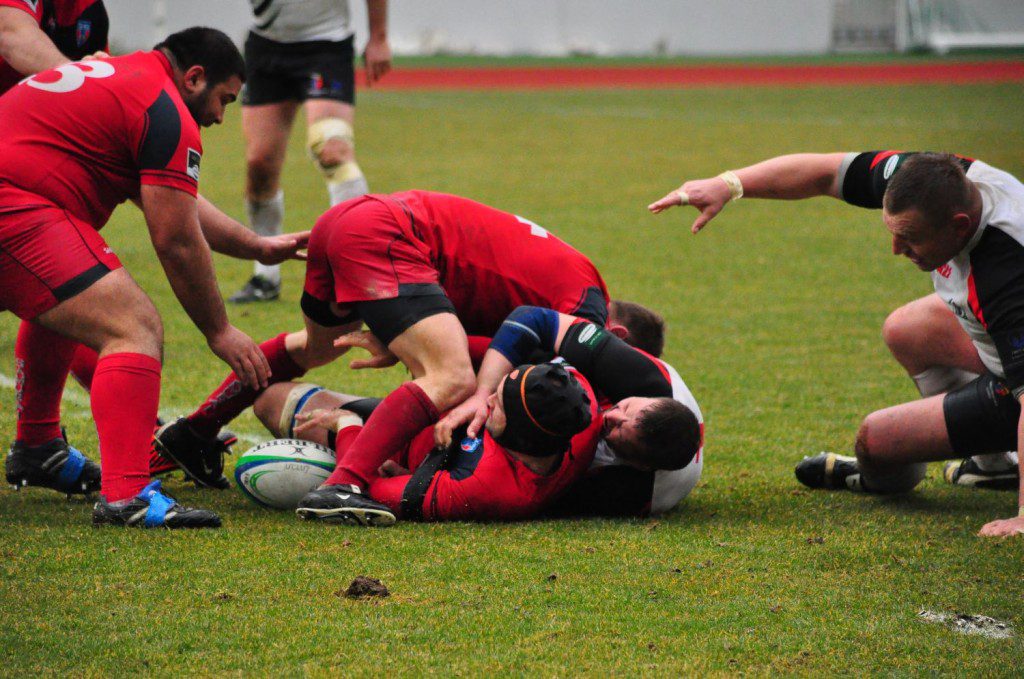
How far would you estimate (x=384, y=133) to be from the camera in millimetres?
18844

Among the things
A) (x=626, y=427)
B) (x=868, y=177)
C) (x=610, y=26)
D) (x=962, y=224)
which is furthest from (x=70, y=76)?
(x=610, y=26)

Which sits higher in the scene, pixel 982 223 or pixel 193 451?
pixel 982 223

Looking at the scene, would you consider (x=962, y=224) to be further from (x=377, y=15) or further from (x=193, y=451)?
(x=377, y=15)

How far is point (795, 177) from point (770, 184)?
9cm

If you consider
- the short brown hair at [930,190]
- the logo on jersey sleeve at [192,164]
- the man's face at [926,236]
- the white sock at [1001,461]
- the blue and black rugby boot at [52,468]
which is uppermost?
the logo on jersey sleeve at [192,164]

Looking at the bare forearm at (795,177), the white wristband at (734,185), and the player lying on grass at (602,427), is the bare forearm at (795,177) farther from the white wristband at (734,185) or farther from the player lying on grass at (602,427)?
the player lying on grass at (602,427)

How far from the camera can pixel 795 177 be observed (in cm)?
464

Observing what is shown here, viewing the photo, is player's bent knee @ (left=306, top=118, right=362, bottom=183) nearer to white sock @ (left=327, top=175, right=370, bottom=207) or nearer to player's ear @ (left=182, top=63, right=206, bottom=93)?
white sock @ (left=327, top=175, right=370, bottom=207)

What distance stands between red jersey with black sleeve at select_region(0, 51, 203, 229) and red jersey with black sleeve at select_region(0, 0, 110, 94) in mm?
1033

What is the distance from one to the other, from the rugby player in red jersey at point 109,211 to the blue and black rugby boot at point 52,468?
52 centimetres

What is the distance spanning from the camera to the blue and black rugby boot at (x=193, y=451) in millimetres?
4703

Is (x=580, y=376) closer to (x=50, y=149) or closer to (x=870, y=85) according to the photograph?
(x=50, y=149)

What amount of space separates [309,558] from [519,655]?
934mm

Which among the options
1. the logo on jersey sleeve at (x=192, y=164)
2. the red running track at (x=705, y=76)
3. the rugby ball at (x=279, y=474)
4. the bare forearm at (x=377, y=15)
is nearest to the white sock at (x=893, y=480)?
the rugby ball at (x=279, y=474)
